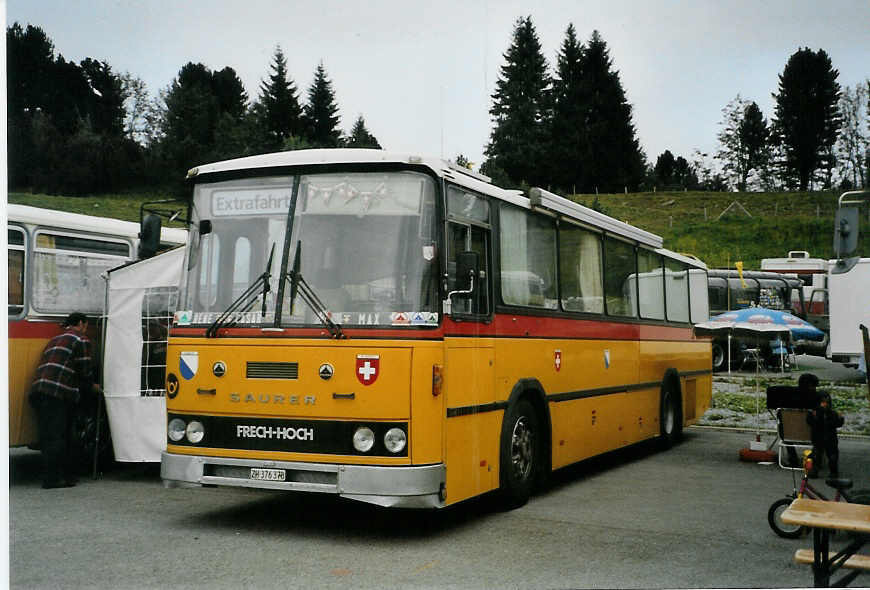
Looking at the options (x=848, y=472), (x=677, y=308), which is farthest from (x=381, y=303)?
(x=677, y=308)

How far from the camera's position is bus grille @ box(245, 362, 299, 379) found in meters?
7.22

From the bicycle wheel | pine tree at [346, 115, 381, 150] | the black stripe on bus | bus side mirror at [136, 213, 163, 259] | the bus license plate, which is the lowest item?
the bicycle wheel

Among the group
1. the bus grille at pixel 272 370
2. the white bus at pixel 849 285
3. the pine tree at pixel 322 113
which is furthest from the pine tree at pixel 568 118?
the bus grille at pixel 272 370

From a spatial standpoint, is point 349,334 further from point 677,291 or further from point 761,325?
point 677,291

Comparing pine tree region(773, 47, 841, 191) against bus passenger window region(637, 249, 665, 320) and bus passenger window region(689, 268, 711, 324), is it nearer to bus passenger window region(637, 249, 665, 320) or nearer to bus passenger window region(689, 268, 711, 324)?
bus passenger window region(637, 249, 665, 320)

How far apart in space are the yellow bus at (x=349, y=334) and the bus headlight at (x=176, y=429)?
0.04 feet

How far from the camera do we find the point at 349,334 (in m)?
7.11

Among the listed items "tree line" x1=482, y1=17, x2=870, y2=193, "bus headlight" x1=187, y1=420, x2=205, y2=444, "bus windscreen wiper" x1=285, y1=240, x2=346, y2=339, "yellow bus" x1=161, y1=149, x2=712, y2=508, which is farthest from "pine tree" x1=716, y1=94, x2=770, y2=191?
"bus headlight" x1=187, y1=420, x2=205, y2=444

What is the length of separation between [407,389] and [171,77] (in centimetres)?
382

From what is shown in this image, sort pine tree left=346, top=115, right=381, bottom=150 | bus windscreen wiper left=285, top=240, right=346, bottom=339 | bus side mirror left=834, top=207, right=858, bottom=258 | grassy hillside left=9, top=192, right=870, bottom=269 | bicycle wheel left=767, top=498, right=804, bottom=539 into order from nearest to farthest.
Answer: bus windscreen wiper left=285, top=240, right=346, bottom=339 → bus side mirror left=834, top=207, right=858, bottom=258 → bicycle wheel left=767, top=498, right=804, bottom=539 → pine tree left=346, top=115, right=381, bottom=150 → grassy hillside left=9, top=192, right=870, bottom=269

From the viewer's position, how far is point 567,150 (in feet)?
31.4

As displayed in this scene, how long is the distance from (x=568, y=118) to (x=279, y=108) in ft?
9.05

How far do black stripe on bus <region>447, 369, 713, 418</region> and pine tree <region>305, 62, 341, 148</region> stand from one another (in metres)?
2.81

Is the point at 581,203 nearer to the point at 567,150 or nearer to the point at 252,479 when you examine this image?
the point at 567,150
